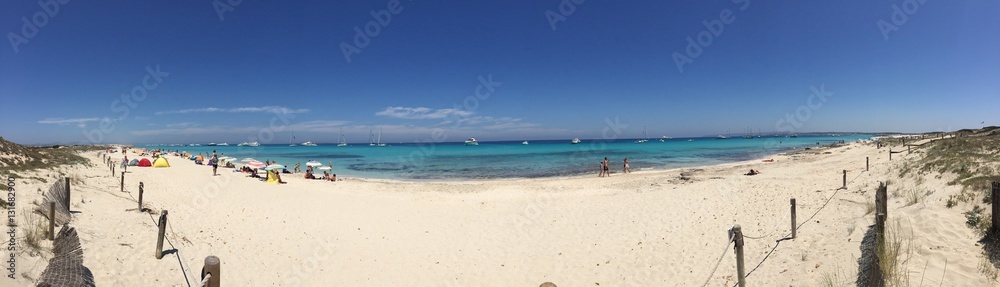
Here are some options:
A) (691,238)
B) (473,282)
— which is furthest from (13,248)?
(691,238)

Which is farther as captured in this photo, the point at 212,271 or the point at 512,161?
the point at 512,161

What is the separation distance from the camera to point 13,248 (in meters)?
6.24

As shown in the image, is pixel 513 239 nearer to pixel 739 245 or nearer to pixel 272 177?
pixel 739 245

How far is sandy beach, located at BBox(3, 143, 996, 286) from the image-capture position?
7.27 metres

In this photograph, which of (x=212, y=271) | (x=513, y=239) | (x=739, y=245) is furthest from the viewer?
(x=513, y=239)

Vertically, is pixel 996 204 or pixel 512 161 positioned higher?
pixel 996 204

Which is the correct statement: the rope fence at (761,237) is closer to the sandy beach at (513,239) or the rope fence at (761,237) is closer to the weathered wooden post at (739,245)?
the weathered wooden post at (739,245)

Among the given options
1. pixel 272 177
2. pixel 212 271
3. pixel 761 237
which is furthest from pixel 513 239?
pixel 272 177

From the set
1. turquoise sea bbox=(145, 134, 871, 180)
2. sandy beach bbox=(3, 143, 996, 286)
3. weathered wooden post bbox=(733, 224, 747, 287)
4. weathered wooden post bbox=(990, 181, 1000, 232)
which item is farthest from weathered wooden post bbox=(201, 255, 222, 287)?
turquoise sea bbox=(145, 134, 871, 180)

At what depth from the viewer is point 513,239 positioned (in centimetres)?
1127

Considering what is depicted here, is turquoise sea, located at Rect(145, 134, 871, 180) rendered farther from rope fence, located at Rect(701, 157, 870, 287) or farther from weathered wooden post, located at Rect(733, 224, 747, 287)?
weathered wooden post, located at Rect(733, 224, 747, 287)

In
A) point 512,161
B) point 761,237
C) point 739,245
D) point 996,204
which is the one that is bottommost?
point 512,161

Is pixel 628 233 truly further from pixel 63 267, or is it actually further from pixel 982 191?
pixel 63 267

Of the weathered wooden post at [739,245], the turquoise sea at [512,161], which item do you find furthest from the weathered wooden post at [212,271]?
the turquoise sea at [512,161]
